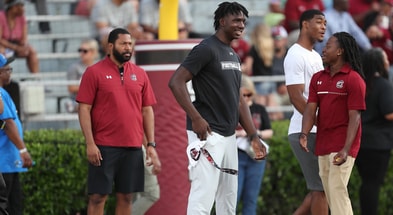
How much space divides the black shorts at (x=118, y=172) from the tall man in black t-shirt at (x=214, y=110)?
962mm

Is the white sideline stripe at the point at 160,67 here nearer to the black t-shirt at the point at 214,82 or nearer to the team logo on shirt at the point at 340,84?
the black t-shirt at the point at 214,82

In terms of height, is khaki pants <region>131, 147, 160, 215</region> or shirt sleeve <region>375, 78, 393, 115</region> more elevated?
shirt sleeve <region>375, 78, 393, 115</region>

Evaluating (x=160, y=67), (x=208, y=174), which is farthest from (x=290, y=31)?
(x=208, y=174)

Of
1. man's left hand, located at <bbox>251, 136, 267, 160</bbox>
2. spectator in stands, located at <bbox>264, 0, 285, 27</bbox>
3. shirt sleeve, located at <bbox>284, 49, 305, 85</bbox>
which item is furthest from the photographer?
spectator in stands, located at <bbox>264, 0, 285, 27</bbox>

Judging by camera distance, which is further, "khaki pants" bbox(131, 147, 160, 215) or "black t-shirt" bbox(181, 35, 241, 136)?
"khaki pants" bbox(131, 147, 160, 215)

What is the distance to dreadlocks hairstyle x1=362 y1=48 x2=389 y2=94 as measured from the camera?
37.5 feet

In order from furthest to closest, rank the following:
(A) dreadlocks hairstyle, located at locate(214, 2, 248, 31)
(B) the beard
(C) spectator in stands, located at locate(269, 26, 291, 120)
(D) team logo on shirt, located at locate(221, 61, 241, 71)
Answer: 1. (C) spectator in stands, located at locate(269, 26, 291, 120)
2. (B) the beard
3. (A) dreadlocks hairstyle, located at locate(214, 2, 248, 31)
4. (D) team logo on shirt, located at locate(221, 61, 241, 71)

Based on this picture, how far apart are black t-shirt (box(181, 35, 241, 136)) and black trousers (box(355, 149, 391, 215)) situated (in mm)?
3177

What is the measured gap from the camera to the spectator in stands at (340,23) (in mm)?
15938

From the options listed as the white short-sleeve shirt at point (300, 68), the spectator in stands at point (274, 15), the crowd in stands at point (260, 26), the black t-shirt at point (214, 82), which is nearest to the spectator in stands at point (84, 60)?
the crowd in stands at point (260, 26)

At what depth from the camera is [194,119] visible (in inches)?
339

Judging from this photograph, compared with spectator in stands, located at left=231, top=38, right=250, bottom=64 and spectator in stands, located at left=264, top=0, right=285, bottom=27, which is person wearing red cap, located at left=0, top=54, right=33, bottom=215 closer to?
spectator in stands, located at left=231, top=38, right=250, bottom=64

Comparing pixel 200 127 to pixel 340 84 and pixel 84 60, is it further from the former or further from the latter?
pixel 84 60

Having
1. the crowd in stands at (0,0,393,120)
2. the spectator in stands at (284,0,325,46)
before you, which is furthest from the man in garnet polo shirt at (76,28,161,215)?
the spectator in stands at (284,0,325,46)
